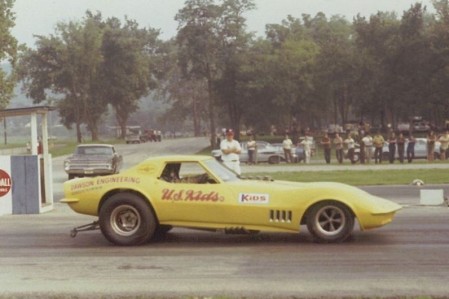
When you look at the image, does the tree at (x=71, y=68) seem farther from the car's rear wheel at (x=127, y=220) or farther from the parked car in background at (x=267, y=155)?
the car's rear wheel at (x=127, y=220)

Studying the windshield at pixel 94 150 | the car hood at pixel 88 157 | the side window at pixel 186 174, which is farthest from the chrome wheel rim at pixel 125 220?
the windshield at pixel 94 150

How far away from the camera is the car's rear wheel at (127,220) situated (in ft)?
34.1

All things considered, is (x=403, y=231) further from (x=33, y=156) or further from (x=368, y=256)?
(x=33, y=156)

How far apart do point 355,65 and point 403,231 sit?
53802 millimetres

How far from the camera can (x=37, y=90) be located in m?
93.8

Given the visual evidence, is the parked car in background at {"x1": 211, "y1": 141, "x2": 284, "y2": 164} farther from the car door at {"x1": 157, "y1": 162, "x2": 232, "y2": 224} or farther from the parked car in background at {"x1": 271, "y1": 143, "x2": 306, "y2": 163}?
the car door at {"x1": 157, "y1": 162, "x2": 232, "y2": 224}

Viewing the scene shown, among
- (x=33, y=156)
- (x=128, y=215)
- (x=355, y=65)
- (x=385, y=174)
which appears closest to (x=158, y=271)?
(x=128, y=215)

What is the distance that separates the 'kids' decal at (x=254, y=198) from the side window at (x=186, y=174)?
2.14 ft

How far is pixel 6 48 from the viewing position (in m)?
54.6

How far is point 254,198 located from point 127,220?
6.41ft

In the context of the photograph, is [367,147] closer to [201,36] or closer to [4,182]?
[4,182]

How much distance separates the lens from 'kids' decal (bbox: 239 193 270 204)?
10.1 m

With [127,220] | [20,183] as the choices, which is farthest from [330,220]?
[20,183]

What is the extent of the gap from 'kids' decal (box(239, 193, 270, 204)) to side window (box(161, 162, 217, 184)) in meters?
0.65
